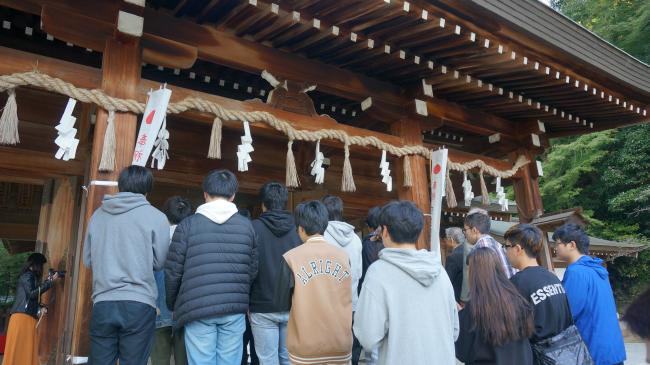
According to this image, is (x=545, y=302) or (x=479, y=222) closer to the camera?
(x=545, y=302)

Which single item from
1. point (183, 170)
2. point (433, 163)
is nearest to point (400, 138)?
point (433, 163)

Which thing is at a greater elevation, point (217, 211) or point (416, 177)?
point (416, 177)

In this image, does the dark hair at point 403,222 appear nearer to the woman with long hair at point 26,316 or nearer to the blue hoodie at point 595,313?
the blue hoodie at point 595,313

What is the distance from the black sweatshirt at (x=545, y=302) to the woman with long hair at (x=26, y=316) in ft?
15.5

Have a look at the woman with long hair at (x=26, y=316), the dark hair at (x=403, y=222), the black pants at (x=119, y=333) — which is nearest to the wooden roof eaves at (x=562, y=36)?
the dark hair at (x=403, y=222)

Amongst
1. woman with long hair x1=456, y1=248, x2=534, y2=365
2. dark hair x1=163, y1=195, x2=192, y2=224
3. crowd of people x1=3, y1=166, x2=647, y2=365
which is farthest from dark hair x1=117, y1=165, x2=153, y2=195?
woman with long hair x1=456, y1=248, x2=534, y2=365

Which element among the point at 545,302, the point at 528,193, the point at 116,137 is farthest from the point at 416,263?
the point at 528,193

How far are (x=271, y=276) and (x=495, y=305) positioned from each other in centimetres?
138

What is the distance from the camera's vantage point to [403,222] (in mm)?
2166

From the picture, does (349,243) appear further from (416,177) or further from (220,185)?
(416,177)

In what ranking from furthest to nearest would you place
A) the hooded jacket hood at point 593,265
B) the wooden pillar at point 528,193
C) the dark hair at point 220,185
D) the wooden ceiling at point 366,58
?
1. the wooden pillar at point 528,193
2. the wooden ceiling at point 366,58
3. the hooded jacket hood at point 593,265
4. the dark hair at point 220,185

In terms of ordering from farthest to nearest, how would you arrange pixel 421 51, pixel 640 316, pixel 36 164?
pixel 36 164 → pixel 421 51 → pixel 640 316

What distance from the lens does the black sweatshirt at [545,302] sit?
8.28 ft

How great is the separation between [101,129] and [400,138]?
326 cm
